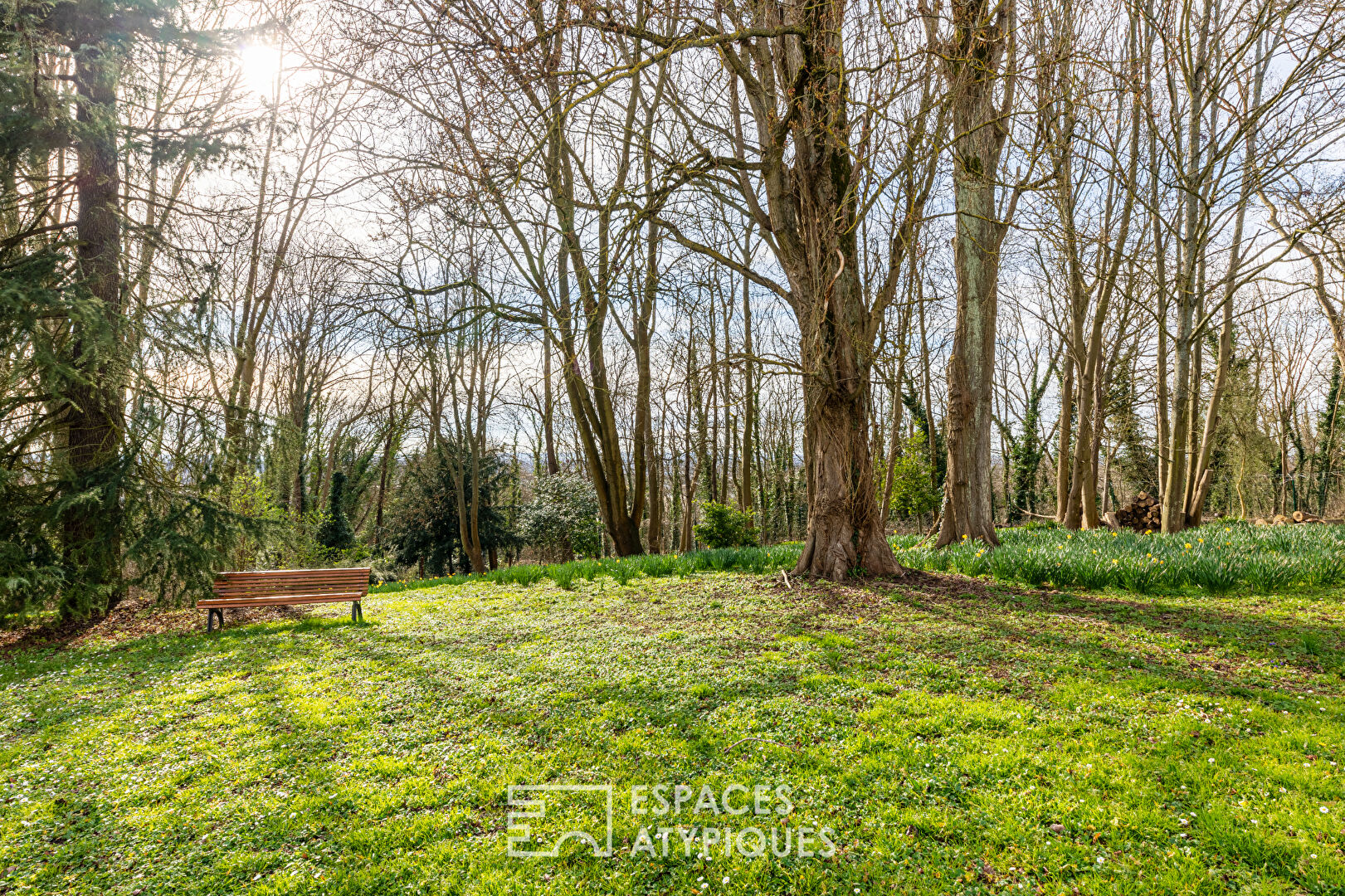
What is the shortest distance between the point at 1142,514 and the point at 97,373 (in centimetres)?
2130

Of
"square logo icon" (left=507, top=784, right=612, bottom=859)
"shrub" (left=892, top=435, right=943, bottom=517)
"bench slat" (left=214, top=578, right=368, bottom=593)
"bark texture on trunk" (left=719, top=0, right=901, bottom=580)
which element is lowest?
"square logo icon" (left=507, top=784, right=612, bottom=859)

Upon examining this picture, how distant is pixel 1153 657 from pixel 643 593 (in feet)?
16.7

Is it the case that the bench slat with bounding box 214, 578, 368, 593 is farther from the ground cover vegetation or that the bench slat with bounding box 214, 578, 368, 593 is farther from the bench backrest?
the ground cover vegetation

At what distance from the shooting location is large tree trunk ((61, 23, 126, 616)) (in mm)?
6305

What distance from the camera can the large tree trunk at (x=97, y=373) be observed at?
6.30m

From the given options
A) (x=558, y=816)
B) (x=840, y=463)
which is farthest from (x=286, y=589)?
(x=840, y=463)

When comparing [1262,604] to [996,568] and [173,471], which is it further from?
[173,471]

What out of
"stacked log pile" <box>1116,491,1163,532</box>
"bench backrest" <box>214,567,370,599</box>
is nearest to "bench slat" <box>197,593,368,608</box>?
"bench backrest" <box>214,567,370,599</box>

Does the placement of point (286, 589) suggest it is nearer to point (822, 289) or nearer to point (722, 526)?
point (822, 289)

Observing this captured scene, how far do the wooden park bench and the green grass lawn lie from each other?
1.09 meters

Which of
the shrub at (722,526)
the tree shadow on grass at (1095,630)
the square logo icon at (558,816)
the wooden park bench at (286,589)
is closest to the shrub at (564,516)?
the shrub at (722,526)

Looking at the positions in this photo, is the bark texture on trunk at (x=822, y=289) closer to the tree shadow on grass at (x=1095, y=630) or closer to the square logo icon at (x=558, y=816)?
the tree shadow on grass at (x=1095, y=630)

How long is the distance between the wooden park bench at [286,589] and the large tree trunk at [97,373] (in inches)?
43.5

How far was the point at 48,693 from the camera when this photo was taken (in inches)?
180
